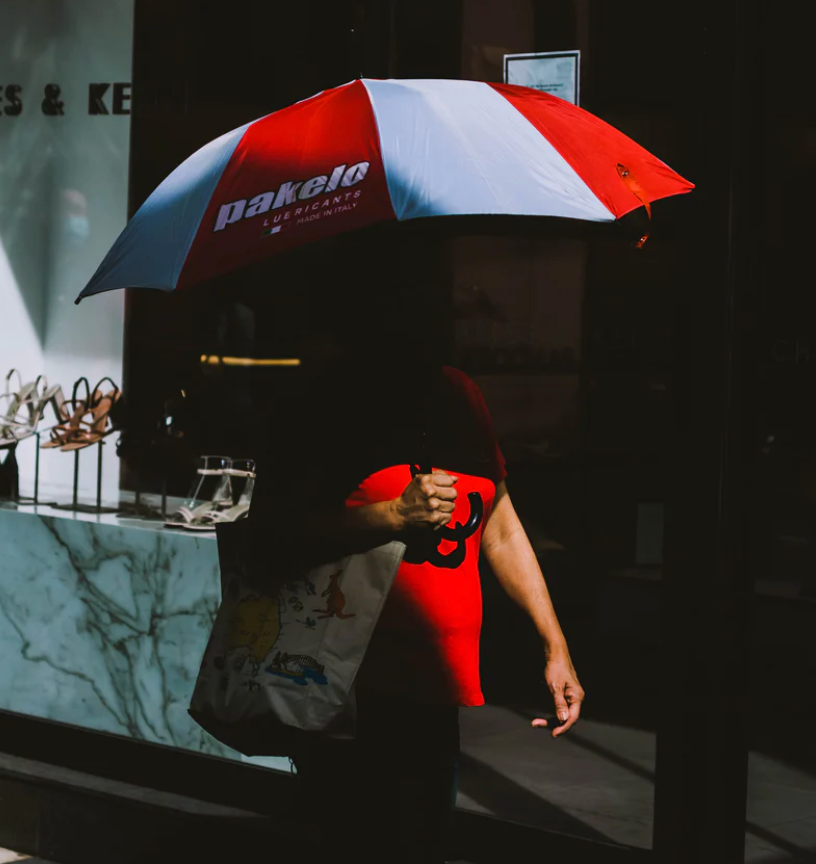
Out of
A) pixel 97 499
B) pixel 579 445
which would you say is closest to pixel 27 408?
pixel 97 499

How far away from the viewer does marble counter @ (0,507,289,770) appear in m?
4.96

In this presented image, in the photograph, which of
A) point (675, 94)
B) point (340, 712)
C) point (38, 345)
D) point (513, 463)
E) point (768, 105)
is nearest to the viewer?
point (340, 712)

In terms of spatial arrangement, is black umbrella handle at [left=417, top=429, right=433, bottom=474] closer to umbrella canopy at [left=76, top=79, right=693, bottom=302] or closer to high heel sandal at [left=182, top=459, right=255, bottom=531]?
umbrella canopy at [left=76, top=79, right=693, bottom=302]

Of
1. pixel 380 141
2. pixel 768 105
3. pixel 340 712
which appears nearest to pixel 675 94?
pixel 768 105

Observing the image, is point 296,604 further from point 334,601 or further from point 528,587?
point 528,587

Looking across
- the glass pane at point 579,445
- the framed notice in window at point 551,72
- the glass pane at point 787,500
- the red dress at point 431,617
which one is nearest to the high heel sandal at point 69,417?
the glass pane at point 579,445

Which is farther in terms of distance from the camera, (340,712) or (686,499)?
(686,499)

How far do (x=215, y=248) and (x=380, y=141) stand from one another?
14.5 inches

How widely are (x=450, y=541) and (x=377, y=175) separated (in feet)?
2.42

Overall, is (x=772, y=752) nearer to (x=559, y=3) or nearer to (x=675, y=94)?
(x=675, y=94)

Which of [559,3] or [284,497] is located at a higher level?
[559,3]

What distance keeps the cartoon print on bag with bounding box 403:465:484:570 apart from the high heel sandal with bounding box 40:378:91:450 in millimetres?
3162

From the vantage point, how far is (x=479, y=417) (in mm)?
2885

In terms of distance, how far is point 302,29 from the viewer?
5.11 meters
